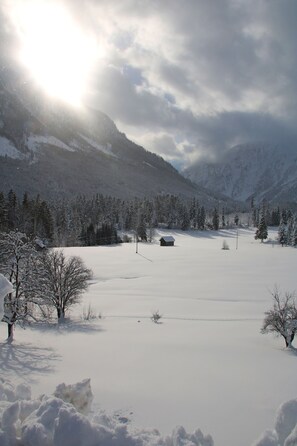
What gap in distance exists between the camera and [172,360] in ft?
59.7

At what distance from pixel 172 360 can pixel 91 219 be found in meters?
125

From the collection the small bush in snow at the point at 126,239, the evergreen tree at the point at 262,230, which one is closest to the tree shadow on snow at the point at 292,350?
the small bush in snow at the point at 126,239

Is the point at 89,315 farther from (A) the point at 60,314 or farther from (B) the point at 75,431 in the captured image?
(B) the point at 75,431

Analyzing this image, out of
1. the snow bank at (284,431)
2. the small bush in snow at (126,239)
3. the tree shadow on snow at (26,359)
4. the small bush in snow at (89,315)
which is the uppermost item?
the small bush in snow at (126,239)

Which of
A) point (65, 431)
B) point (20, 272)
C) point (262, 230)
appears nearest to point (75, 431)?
point (65, 431)

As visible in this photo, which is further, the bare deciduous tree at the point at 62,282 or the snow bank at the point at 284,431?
the bare deciduous tree at the point at 62,282

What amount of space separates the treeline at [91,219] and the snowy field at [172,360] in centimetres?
4078

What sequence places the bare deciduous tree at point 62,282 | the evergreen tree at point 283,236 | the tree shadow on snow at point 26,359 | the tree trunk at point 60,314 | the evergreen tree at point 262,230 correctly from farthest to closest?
the evergreen tree at point 262,230 → the evergreen tree at point 283,236 → the bare deciduous tree at point 62,282 → the tree trunk at point 60,314 → the tree shadow on snow at point 26,359

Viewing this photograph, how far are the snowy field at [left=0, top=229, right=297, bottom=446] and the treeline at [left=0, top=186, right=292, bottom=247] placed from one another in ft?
134

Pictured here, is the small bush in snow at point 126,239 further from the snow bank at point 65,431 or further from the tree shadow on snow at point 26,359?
the snow bank at point 65,431

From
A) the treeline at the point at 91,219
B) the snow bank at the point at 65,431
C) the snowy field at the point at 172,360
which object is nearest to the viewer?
the snow bank at the point at 65,431

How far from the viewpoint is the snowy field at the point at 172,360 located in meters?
11.7

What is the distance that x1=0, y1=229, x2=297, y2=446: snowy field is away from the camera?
1168 centimetres

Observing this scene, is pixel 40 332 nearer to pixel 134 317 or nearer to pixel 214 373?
pixel 134 317
